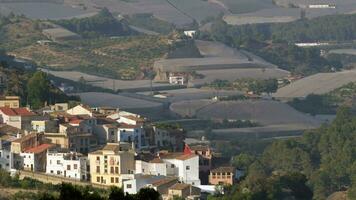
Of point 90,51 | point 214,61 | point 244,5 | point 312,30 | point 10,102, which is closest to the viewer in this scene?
point 10,102

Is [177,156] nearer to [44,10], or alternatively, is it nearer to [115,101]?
[115,101]

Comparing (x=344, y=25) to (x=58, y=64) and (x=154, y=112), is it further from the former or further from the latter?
(x=154, y=112)

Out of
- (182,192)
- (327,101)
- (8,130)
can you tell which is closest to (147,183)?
(182,192)

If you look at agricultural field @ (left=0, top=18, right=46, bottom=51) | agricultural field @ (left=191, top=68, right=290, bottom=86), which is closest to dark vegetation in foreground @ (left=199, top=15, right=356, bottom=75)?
agricultural field @ (left=191, top=68, right=290, bottom=86)

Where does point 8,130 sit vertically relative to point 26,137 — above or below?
below

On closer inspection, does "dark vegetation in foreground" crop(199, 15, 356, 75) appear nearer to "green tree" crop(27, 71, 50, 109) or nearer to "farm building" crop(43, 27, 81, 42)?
"farm building" crop(43, 27, 81, 42)

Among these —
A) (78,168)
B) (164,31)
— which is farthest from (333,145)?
(164,31)
